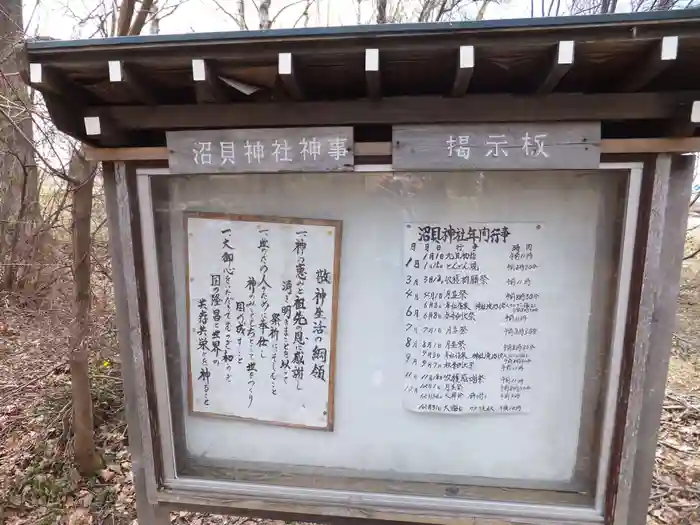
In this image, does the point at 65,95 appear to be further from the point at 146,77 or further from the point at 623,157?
the point at 623,157

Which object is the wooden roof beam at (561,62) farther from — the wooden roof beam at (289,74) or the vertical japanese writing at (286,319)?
the vertical japanese writing at (286,319)

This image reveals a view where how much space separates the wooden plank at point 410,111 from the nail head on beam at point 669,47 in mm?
245

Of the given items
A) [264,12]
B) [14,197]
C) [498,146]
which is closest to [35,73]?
[498,146]

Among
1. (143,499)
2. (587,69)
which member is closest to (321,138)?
(587,69)

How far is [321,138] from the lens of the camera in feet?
6.49

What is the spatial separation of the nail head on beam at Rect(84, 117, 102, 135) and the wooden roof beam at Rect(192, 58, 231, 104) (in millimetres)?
442

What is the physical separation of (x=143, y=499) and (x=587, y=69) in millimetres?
2903

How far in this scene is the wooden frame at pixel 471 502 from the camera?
1969mm

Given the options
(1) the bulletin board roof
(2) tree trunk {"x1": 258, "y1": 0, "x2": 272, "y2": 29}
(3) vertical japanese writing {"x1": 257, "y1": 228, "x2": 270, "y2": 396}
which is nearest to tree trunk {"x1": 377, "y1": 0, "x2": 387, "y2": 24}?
(2) tree trunk {"x1": 258, "y1": 0, "x2": 272, "y2": 29}

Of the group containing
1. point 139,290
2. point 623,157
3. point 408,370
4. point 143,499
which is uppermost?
point 623,157

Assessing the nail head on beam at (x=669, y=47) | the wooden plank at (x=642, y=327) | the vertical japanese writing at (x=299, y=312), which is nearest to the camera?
the nail head on beam at (x=669, y=47)

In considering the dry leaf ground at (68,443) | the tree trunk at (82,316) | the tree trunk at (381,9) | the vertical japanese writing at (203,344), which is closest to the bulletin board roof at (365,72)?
the vertical japanese writing at (203,344)

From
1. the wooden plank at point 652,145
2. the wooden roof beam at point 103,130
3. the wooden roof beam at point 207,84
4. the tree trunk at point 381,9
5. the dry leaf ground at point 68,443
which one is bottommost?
the dry leaf ground at point 68,443

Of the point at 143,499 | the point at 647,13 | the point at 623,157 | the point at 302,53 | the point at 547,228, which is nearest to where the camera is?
the point at 647,13
